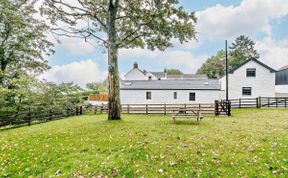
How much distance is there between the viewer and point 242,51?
198 feet

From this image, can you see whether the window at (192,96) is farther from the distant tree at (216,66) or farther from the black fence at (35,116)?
the distant tree at (216,66)

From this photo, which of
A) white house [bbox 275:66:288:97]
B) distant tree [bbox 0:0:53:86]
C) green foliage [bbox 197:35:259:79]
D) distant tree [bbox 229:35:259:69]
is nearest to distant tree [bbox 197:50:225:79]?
green foliage [bbox 197:35:259:79]

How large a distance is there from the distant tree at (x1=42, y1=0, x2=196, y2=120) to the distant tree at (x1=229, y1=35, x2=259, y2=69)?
52.4 metres

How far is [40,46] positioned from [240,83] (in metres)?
25.6

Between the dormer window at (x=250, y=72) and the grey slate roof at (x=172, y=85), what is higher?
the dormer window at (x=250, y=72)

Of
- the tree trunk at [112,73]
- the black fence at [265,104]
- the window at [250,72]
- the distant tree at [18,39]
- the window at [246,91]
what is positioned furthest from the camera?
the window at [246,91]

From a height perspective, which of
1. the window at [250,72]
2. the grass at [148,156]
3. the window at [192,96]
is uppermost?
the window at [250,72]

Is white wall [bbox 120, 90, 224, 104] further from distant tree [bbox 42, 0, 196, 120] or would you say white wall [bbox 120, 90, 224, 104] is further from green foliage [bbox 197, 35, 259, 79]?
green foliage [bbox 197, 35, 259, 79]

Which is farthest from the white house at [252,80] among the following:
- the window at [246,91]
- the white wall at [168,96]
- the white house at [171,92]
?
the white wall at [168,96]

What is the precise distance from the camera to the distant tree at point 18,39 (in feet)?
59.3

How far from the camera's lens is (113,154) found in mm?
6078

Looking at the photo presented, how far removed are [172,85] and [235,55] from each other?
41.4m

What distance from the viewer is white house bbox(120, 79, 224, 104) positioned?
2698 centimetres

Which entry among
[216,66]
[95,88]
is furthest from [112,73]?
[216,66]
